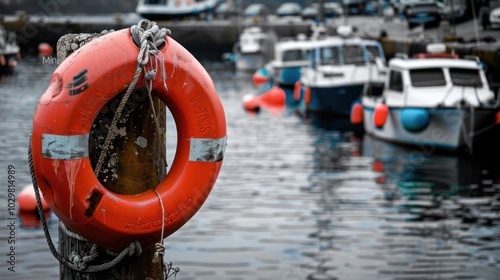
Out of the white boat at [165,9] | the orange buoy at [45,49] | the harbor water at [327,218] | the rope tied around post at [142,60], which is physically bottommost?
the harbor water at [327,218]

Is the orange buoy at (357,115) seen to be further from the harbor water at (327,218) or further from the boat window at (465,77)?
the boat window at (465,77)

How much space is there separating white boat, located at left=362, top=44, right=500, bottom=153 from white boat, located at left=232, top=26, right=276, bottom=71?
22.5 metres

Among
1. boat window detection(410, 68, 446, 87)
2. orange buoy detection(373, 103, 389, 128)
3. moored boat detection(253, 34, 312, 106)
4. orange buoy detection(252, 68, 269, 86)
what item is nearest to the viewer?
boat window detection(410, 68, 446, 87)

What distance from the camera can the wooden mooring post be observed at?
4.12 meters

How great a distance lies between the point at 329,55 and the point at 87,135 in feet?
66.8

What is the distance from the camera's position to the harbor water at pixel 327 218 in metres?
8.86

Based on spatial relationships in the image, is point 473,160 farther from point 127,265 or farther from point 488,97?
point 127,265

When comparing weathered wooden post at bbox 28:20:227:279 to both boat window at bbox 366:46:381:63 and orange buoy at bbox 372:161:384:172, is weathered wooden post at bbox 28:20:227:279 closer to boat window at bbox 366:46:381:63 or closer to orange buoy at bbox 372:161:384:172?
orange buoy at bbox 372:161:384:172

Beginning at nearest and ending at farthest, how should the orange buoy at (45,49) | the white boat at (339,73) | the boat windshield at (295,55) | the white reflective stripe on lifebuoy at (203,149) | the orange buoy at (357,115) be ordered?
the white reflective stripe on lifebuoy at (203,149) → the orange buoy at (357,115) → the white boat at (339,73) → the boat windshield at (295,55) → the orange buoy at (45,49)

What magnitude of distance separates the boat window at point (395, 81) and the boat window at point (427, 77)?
11.5 inches

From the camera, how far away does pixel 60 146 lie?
3.99m

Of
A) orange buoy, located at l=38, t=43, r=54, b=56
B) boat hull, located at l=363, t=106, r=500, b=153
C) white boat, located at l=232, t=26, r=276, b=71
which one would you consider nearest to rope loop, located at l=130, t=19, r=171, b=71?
boat hull, located at l=363, t=106, r=500, b=153

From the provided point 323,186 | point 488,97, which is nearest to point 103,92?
point 323,186

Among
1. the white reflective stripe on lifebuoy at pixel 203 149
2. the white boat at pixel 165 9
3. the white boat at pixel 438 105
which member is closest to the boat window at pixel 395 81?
the white boat at pixel 438 105
